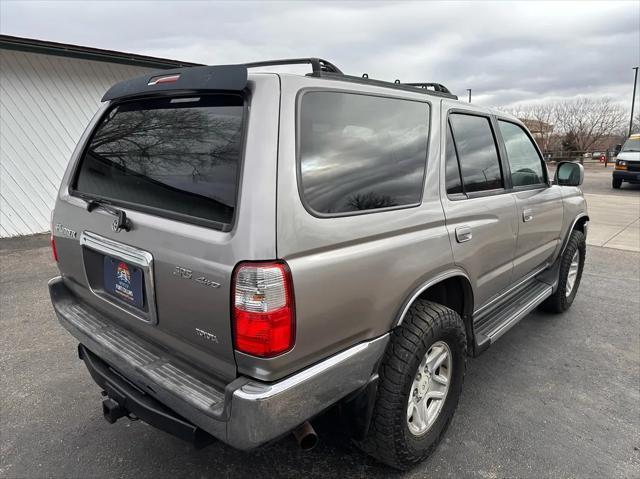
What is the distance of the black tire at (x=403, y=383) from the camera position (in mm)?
2057

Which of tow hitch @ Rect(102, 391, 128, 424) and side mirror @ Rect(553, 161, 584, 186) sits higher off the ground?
side mirror @ Rect(553, 161, 584, 186)

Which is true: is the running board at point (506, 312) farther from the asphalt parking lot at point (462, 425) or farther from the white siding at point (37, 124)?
the white siding at point (37, 124)

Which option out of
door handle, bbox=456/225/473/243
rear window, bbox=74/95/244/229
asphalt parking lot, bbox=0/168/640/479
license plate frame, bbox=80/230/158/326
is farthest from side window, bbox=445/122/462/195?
license plate frame, bbox=80/230/158/326

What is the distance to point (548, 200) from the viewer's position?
3.64m

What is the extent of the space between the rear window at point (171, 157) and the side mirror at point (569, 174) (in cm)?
338

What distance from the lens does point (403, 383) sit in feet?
6.76

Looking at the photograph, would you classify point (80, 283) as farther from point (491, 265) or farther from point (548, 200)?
point (548, 200)

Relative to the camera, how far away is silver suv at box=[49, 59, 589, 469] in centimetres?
160

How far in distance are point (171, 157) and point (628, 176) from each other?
55.3 ft

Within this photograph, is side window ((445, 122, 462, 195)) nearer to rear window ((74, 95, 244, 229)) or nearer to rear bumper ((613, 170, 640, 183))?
rear window ((74, 95, 244, 229))

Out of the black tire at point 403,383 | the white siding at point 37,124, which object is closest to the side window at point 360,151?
the black tire at point 403,383

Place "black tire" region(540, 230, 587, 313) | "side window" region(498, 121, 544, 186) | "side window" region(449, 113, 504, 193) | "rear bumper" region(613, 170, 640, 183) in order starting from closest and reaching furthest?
"side window" region(449, 113, 504, 193) → "side window" region(498, 121, 544, 186) → "black tire" region(540, 230, 587, 313) → "rear bumper" region(613, 170, 640, 183)

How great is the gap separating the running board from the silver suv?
17 cm

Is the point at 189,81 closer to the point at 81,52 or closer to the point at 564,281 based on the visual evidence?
the point at 564,281
